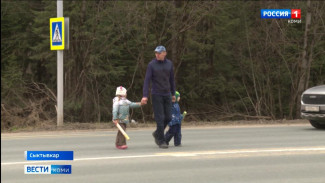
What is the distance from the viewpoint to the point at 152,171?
9.07 m

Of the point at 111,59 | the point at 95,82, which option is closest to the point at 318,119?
the point at 95,82

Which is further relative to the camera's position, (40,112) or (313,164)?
(40,112)

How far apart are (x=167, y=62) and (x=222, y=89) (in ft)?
69.8

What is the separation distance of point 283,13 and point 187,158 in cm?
1663

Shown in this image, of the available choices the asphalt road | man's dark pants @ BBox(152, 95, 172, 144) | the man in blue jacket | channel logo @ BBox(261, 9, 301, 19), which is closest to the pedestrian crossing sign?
the asphalt road

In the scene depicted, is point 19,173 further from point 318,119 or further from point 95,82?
point 95,82

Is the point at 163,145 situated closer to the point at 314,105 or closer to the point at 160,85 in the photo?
the point at 160,85

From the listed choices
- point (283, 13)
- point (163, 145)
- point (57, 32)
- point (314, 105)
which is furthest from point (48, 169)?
point (283, 13)

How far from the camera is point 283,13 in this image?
25641 mm

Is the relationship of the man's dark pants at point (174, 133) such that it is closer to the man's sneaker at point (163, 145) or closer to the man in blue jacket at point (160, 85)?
the man's sneaker at point (163, 145)

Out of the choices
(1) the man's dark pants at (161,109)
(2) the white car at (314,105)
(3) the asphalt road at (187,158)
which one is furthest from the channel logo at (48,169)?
(2) the white car at (314,105)

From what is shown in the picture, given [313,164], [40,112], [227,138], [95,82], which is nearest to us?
[313,164]

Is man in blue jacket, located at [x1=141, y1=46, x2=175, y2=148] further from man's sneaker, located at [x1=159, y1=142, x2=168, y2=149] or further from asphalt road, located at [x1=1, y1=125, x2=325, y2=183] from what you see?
asphalt road, located at [x1=1, y1=125, x2=325, y2=183]

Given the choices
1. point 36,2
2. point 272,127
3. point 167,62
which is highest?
point 36,2
